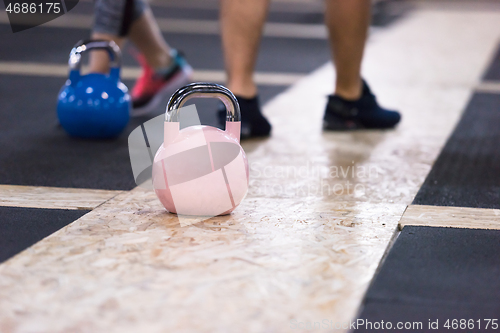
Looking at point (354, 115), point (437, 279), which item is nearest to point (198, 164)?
point (437, 279)

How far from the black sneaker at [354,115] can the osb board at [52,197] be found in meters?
1.02

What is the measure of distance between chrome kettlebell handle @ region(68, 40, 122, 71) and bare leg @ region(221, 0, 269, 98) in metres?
0.38

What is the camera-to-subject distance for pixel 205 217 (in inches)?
54.6

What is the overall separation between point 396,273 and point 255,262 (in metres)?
0.25

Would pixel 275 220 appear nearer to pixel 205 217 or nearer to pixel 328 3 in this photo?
pixel 205 217

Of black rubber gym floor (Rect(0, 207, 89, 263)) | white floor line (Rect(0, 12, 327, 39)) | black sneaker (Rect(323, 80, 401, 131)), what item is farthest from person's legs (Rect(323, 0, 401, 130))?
white floor line (Rect(0, 12, 327, 39))

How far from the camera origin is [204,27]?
598 cm

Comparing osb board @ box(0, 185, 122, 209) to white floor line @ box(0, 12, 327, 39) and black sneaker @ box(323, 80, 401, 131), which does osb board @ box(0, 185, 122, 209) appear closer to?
black sneaker @ box(323, 80, 401, 131)

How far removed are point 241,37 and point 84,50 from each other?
53 cm

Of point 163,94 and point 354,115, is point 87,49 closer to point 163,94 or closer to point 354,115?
point 163,94

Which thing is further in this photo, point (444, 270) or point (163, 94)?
point (163, 94)

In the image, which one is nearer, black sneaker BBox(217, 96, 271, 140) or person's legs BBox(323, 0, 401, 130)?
black sneaker BBox(217, 96, 271, 140)

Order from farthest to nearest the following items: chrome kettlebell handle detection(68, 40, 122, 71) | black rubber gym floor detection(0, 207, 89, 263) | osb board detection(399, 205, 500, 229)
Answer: chrome kettlebell handle detection(68, 40, 122, 71) < osb board detection(399, 205, 500, 229) < black rubber gym floor detection(0, 207, 89, 263)

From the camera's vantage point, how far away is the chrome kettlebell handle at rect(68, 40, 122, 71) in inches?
79.4
